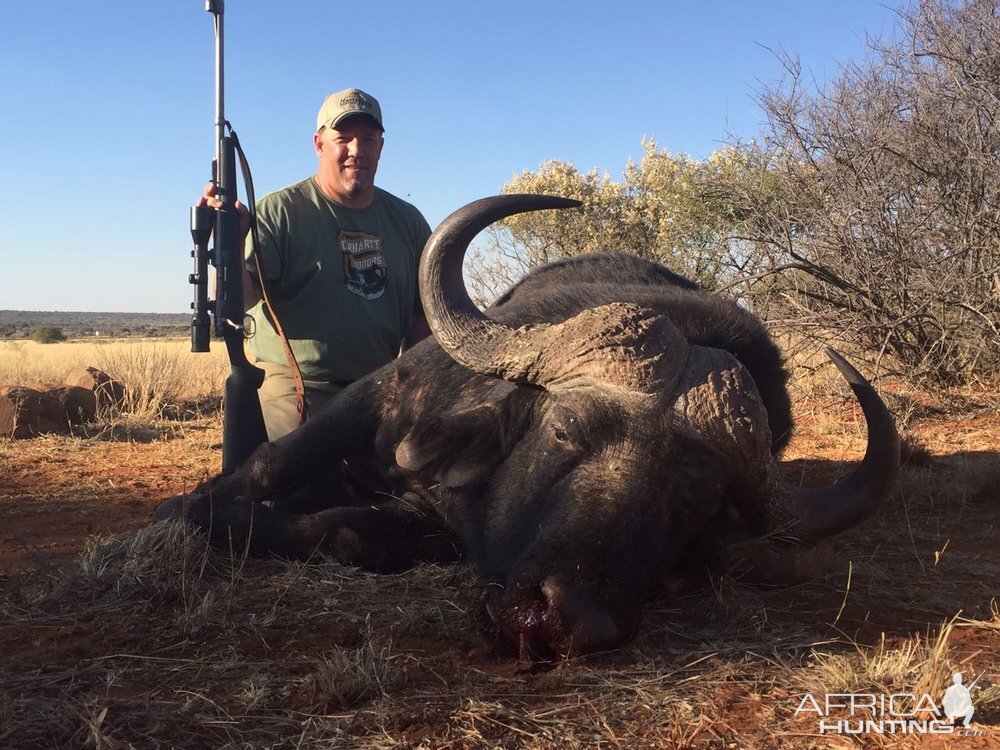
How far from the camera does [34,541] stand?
4.44m

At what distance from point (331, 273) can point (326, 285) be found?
0.29ft

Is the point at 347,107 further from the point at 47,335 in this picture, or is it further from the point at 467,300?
the point at 47,335

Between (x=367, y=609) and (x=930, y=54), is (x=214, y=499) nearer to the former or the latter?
(x=367, y=609)

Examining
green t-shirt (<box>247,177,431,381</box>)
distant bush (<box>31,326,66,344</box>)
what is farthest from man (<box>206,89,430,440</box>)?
distant bush (<box>31,326,66,344</box>)

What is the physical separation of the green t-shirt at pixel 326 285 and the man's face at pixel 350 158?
92 millimetres

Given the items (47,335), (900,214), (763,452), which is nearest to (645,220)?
(900,214)

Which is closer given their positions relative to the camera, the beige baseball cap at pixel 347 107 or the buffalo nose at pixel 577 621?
the buffalo nose at pixel 577 621

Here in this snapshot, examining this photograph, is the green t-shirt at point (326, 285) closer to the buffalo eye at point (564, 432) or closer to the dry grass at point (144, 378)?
the buffalo eye at point (564, 432)

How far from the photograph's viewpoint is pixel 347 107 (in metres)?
5.69

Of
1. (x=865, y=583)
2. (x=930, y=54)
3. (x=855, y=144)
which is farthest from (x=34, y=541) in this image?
(x=930, y=54)

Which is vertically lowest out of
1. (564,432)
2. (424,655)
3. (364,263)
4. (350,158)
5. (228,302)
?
(424,655)

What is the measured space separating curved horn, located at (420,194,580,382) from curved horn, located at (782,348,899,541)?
4.03 ft

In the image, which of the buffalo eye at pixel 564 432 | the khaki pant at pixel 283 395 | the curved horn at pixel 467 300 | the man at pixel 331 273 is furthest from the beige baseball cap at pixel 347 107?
the buffalo eye at pixel 564 432

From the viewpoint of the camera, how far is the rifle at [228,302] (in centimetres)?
452
